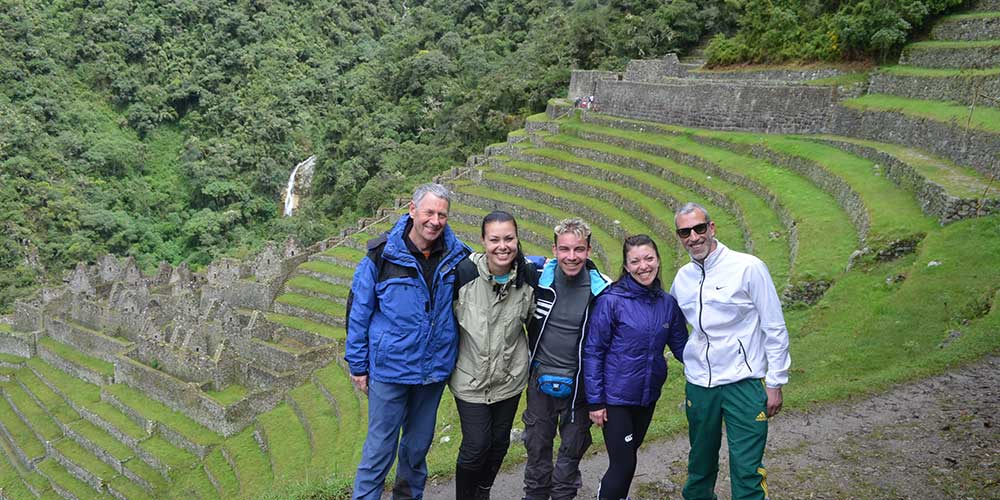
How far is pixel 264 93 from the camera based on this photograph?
40688mm

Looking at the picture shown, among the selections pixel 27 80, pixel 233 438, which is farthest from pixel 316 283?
pixel 27 80

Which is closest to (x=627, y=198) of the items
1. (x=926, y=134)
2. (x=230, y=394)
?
(x=926, y=134)

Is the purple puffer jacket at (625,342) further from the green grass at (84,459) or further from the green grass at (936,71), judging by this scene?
the green grass at (84,459)

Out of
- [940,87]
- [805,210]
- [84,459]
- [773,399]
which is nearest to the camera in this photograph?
[773,399]

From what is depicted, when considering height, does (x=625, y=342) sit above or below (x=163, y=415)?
above

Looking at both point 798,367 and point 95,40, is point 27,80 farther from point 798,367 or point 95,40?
point 798,367

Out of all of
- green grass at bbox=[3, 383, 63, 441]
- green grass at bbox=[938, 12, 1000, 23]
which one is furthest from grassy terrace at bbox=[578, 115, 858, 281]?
green grass at bbox=[3, 383, 63, 441]

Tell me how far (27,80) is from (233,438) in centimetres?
A: 3518

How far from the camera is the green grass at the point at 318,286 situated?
1619 cm

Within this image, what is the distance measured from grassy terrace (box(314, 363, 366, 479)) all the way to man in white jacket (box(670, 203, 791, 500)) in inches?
235

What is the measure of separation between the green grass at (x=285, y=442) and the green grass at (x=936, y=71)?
11712 millimetres

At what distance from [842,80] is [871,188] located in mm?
5606

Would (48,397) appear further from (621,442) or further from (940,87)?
(940,87)

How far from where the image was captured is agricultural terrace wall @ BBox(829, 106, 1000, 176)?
8.67 m
